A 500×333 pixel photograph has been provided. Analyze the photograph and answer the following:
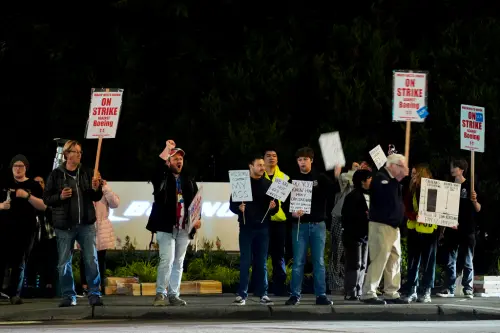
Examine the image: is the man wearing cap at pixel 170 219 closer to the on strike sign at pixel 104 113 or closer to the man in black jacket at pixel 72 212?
the man in black jacket at pixel 72 212

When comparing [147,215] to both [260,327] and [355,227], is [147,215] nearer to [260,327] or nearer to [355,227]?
[355,227]

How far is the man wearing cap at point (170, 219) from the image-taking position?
16844mm

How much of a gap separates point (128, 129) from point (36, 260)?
5792 mm

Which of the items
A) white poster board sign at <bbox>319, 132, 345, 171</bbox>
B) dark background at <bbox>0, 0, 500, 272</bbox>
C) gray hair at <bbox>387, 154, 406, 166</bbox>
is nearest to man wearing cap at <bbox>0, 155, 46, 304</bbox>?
white poster board sign at <bbox>319, 132, 345, 171</bbox>

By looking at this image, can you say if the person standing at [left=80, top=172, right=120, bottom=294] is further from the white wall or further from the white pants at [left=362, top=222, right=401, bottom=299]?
the white pants at [left=362, top=222, right=401, bottom=299]

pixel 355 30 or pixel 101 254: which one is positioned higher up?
pixel 355 30

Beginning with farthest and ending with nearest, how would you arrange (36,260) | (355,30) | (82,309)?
(355,30) → (36,260) → (82,309)

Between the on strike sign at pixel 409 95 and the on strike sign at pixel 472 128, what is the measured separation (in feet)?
3.33

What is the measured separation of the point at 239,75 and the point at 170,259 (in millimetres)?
7571

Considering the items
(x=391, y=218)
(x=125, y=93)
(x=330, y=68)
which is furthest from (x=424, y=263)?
Result: (x=125, y=93)

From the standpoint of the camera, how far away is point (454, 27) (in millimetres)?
24203

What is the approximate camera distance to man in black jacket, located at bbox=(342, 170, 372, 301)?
18.2 m

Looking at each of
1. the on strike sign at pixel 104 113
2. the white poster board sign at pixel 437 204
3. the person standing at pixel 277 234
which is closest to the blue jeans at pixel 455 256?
the white poster board sign at pixel 437 204

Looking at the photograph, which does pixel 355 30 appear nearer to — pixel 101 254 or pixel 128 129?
pixel 128 129
